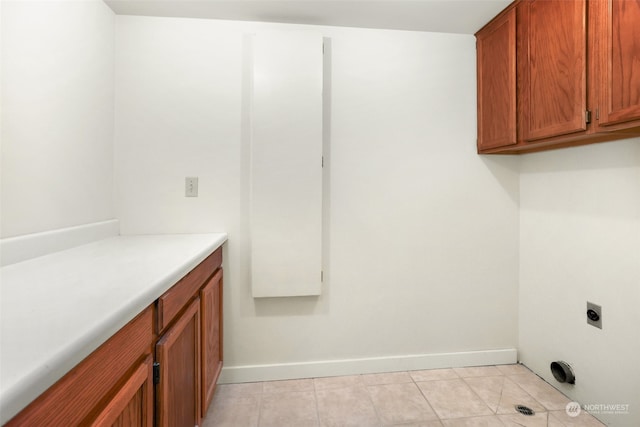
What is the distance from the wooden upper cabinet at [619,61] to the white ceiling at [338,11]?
0.62m

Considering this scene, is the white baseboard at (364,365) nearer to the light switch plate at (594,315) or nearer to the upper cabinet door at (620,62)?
the light switch plate at (594,315)

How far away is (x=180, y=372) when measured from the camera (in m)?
1.09

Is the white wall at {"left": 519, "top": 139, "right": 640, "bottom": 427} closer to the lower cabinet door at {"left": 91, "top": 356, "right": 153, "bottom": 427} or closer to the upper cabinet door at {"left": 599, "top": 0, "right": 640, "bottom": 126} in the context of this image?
the upper cabinet door at {"left": 599, "top": 0, "right": 640, "bottom": 126}

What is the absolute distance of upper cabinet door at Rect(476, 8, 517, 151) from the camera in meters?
1.71

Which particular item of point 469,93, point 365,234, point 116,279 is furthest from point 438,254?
point 116,279

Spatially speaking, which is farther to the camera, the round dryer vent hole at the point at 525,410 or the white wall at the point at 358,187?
the white wall at the point at 358,187

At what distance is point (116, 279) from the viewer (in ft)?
2.77

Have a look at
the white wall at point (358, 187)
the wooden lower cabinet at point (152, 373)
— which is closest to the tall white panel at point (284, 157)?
the white wall at point (358, 187)

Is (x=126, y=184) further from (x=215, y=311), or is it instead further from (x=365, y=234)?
(x=365, y=234)

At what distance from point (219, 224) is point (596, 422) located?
7.14 ft

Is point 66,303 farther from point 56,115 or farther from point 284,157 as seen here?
point 284,157

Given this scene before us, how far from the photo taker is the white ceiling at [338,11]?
1669 millimetres
